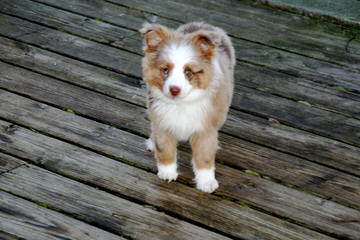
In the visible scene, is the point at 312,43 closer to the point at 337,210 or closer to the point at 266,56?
the point at 266,56

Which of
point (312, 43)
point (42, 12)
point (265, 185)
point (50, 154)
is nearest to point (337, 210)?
point (265, 185)

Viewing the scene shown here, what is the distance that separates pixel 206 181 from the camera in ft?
10.6

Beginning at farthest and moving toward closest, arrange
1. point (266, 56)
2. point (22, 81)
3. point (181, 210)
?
point (266, 56) < point (22, 81) < point (181, 210)

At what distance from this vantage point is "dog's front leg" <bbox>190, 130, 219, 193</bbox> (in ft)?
10.4

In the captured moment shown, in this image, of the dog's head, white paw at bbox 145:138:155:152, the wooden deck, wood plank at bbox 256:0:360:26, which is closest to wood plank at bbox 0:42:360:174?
the wooden deck

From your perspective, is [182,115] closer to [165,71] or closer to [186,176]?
[165,71]

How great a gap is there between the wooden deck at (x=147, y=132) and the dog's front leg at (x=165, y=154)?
74 millimetres

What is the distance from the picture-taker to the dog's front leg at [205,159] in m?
3.17

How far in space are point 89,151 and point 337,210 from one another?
1643 millimetres

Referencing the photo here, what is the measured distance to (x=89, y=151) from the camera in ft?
11.6

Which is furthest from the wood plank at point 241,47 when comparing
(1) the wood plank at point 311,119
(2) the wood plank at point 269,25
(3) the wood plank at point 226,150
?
(3) the wood plank at point 226,150

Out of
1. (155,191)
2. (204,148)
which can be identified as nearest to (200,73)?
(204,148)

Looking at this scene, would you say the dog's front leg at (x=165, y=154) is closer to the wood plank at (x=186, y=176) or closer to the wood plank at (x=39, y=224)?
the wood plank at (x=186, y=176)

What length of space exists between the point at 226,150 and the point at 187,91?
34.9 inches
